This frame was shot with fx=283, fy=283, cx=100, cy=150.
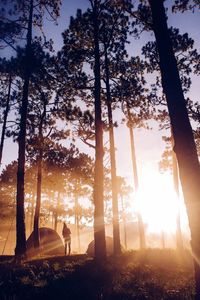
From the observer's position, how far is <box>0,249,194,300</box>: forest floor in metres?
8.00

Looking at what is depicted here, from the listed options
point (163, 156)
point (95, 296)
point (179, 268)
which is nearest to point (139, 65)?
point (163, 156)

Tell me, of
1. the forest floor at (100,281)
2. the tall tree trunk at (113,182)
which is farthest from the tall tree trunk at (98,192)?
the tall tree trunk at (113,182)

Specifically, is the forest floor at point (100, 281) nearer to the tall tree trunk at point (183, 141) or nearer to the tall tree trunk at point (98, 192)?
the tall tree trunk at point (98, 192)

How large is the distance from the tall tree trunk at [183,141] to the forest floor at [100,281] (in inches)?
129

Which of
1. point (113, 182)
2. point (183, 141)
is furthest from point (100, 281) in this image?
point (113, 182)

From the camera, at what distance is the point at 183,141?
5945mm

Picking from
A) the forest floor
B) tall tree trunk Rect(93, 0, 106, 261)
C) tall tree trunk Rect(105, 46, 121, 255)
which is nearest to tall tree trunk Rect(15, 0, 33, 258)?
the forest floor

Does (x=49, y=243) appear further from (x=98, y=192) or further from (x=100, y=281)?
(x=100, y=281)

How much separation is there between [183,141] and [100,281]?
20.2 feet

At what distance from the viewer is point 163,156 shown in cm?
2475

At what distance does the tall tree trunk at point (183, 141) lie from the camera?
18.2 ft

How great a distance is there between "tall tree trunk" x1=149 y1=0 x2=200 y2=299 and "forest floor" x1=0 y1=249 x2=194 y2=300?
3271 millimetres

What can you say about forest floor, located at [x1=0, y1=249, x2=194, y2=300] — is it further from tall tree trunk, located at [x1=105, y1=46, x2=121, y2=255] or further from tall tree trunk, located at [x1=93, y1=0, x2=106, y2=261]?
tall tree trunk, located at [x1=105, y1=46, x2=121, y2=255]

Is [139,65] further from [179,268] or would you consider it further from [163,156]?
[179,268]
